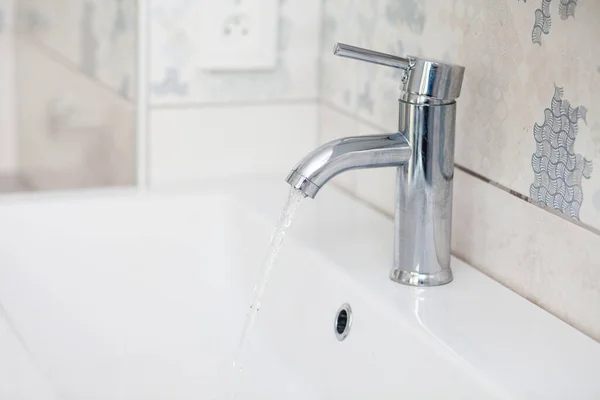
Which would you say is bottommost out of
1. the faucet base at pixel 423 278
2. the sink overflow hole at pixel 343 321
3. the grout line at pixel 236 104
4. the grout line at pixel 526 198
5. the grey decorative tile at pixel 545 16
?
the sink overflow hole at pixel 343 321

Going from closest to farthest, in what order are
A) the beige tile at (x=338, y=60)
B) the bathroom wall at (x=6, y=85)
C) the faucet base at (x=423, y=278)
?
the faucet base at (x=423, y=278) < the beige tile at (x=338, y=60) < the bathroom wall at (x=6, y=85)

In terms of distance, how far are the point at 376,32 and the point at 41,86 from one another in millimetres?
652

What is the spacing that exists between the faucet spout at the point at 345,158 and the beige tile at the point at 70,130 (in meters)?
0.45

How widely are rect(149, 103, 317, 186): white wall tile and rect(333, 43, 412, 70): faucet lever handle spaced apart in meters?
0.43

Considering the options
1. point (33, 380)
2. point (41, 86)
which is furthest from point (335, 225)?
point (41, 86)

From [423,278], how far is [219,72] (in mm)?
458

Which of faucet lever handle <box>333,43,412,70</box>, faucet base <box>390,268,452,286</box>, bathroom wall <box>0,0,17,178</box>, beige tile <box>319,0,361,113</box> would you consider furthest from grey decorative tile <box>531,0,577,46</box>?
bathroom wall <box>0,0,17,178</box>

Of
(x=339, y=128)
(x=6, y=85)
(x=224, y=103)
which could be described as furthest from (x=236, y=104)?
(x=6, y=85)

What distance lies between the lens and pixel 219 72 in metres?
1.19

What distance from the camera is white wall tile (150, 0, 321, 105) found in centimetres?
115

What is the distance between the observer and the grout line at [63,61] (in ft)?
4.05

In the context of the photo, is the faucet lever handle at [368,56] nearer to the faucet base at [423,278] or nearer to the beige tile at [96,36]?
the faucet base at [423,278]

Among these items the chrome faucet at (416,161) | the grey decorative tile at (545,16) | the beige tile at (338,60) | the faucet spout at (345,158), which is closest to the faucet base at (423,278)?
the chrome faucet at (416,161)

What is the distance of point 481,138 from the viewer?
0.88 meters
